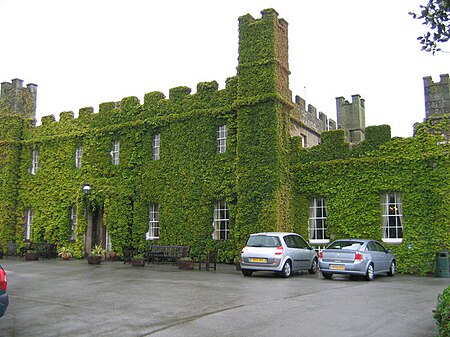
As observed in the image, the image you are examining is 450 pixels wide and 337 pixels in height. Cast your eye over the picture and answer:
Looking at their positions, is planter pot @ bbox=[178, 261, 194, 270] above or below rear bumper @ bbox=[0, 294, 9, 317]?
below

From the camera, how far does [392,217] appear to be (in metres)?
19.8

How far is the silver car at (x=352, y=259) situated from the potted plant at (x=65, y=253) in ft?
49.3

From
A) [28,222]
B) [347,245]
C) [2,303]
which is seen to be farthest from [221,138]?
[2,303]

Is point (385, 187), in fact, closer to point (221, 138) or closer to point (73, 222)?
point (221, 138)

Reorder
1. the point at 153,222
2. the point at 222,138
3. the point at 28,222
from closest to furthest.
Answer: the point at 222,138, the point at 153,222, the point at 28,222

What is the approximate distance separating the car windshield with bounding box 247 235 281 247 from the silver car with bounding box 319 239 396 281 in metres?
1.62

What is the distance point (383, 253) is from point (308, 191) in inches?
208

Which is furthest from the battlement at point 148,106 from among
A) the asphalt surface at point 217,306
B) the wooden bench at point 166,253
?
the asphalt surface at point 217,306

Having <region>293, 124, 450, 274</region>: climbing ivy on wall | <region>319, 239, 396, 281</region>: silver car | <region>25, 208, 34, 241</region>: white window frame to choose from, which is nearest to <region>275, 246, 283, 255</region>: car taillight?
<region>319, 239, 396, 281</region>: silver car

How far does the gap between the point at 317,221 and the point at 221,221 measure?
14.5 feet

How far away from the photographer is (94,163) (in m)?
26.6

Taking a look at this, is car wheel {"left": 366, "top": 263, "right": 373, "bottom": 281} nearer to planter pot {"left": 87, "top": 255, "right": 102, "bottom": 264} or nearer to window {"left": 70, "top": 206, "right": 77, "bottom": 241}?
planter pot {"left": 87, "top": 255, "right": 102, "bottom": 264}

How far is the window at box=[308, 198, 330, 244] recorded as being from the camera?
21438mm

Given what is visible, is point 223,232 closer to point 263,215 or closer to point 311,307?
point 263,215
